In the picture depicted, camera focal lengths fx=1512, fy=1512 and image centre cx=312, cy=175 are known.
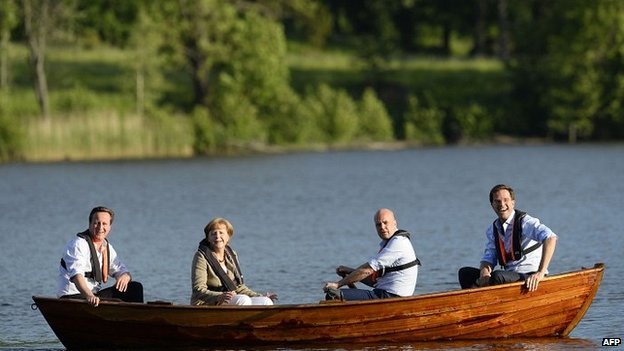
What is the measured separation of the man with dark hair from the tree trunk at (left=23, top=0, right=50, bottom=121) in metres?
59.3

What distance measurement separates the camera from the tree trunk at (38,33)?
77375mm

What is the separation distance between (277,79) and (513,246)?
202 feet

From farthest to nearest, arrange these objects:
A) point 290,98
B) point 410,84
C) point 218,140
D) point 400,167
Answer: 1. point 410,84
2. point 290,98
3. point 218,140
4. point 400,167

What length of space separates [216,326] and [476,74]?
257 feet

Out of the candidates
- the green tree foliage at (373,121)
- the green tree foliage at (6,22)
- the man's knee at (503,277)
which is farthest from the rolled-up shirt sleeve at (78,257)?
the green tree foliage at (373,121)

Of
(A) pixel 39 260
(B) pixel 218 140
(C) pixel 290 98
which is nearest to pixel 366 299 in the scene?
(A) pixel 39 260

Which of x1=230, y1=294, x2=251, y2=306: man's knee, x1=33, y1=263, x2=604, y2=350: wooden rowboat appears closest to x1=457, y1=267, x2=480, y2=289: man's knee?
x1=33, y1=263, x2=604, y2=350: wooden rowboat

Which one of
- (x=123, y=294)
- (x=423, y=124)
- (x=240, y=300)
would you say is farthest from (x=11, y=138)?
(x=240, y=300)

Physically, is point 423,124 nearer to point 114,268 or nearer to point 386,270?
point 386,270

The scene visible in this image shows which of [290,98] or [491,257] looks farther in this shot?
[290,98]

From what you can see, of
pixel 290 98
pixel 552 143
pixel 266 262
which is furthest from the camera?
pixel 552 143

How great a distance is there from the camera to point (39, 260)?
29.8m

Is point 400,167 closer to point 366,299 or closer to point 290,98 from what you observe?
point 290,98

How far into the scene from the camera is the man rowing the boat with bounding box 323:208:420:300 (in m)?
18.0
